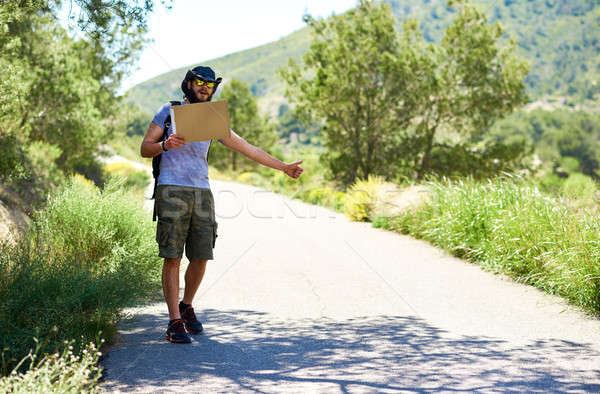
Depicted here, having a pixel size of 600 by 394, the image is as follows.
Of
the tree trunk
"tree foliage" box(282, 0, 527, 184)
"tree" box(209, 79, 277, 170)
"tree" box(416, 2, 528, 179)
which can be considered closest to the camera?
"tree foliage" box(282, 0, 527, 184)

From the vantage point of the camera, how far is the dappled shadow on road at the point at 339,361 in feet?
13.4

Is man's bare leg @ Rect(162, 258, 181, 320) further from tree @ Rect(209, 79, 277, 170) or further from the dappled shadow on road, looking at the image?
tree @ Rect(209, 79, 277, 170)

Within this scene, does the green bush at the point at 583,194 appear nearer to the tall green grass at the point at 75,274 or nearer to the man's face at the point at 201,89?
the tall green grass at the point at 75,274

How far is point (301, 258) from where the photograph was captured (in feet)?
33.8

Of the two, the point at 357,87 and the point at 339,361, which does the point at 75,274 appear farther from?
the point at 357,87

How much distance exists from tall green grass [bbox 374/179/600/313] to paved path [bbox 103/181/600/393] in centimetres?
29

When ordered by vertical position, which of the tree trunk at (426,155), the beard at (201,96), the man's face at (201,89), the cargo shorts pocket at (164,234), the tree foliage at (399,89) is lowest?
the cargo shorts pocket at (164,234)

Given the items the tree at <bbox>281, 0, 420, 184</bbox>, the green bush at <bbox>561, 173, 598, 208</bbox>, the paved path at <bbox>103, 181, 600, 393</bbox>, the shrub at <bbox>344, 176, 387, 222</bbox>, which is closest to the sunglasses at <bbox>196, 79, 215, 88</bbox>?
the paved path at <bbox>103, 181, 600, 393</bbox>

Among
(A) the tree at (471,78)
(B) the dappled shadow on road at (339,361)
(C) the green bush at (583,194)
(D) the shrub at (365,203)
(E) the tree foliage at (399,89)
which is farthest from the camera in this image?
(A) the tree at (471,78)

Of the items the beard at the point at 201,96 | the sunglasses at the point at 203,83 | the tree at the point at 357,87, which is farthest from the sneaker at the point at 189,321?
the tree at the point at 357,87

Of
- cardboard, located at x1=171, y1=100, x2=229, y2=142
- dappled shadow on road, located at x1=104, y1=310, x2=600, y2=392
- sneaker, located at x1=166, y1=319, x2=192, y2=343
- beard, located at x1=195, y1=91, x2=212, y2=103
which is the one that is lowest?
dappled shadow on road, located at x1=104, y1=310, x2=600, y2=392

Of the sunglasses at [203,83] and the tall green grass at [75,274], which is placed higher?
the sunglasses at [203,83]

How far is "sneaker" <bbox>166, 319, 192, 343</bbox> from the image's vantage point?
5.02m

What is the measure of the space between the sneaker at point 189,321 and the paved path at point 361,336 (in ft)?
0.37
